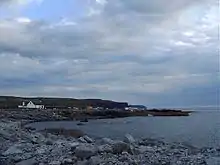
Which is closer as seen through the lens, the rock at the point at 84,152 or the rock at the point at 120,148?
the rock at the point at 84,152

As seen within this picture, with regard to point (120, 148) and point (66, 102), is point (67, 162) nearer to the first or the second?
point (120, 148)

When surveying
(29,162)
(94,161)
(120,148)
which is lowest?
(29,162)

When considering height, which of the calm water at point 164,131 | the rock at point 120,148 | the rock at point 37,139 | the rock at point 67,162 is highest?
the rock at point 120,148

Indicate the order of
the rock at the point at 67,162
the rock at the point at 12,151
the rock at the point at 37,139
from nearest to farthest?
the rock at the point at 67,162
the rock at the point at 12,151
the rock at the point at 37,139

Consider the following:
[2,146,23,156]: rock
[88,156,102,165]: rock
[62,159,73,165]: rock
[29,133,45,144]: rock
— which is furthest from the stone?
[29,133,45,144]: rock

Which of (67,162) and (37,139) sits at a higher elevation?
(37,139)

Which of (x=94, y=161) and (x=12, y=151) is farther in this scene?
(x=12, y=151)

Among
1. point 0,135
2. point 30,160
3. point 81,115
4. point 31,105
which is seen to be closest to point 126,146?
point 30,160

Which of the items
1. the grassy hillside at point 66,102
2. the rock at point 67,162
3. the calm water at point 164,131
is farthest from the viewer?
the grassy hillside at point 66,102

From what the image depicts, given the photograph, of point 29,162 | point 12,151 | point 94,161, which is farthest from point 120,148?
point 12,151

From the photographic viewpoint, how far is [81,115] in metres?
119

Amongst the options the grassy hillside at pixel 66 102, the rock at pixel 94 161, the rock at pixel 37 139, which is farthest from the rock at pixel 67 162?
the grassy hillside at pixel 66 102

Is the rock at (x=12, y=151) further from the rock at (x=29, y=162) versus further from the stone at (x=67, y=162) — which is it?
the stone at (x=67, y=162)

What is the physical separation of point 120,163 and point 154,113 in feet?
474
